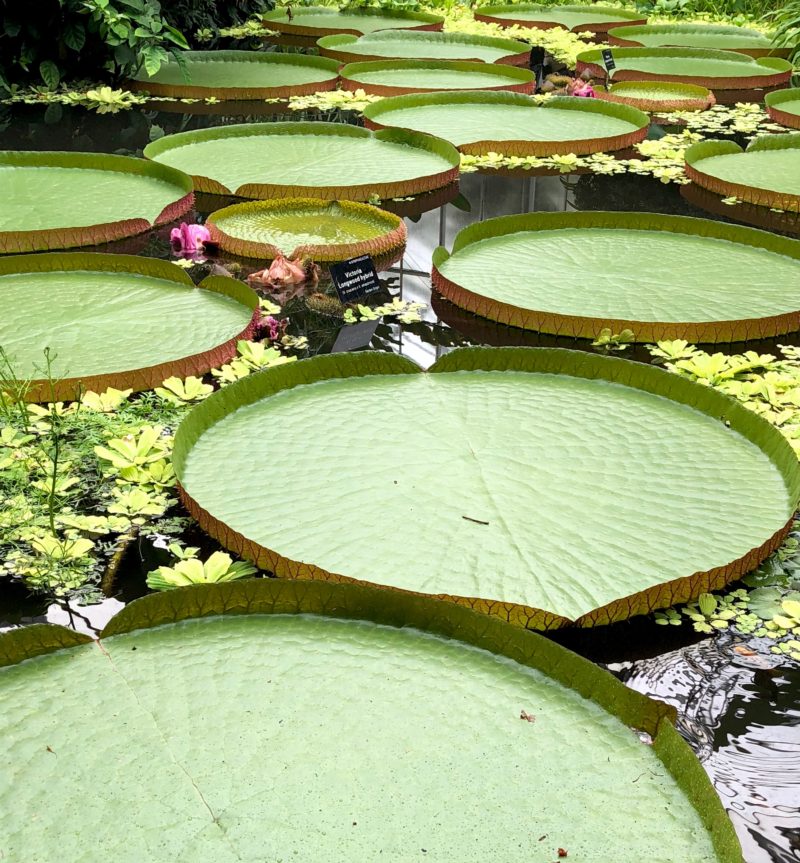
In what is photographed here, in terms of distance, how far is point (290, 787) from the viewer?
113 cm

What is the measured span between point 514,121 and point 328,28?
299 cm

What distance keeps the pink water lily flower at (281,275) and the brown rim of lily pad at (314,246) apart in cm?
6

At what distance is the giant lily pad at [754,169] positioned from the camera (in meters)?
3.70

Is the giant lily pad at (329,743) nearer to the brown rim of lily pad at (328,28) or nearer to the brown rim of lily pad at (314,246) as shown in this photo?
the brown rim of lily pad at (314,246)

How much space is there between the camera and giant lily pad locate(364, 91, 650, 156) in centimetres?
424

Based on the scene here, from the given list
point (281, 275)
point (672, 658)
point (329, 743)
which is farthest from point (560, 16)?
point (329, 743)

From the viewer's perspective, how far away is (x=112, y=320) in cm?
247

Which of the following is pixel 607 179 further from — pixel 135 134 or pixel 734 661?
pixel 734 661

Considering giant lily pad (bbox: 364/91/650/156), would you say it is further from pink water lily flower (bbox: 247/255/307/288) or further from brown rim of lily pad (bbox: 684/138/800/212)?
pink water lily flower (bbox: 247/255/307/288)

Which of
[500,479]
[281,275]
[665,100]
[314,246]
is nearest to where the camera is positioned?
[500,479]

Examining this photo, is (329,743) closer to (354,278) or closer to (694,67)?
(354,278)

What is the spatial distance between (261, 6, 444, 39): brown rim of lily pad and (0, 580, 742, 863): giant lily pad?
637 cm

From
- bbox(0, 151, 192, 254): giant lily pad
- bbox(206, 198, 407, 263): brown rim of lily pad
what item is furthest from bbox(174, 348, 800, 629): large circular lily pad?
bbox(0, 151, 192, 254): giant lily pad

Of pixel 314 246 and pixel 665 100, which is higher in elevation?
pixel 665 100
